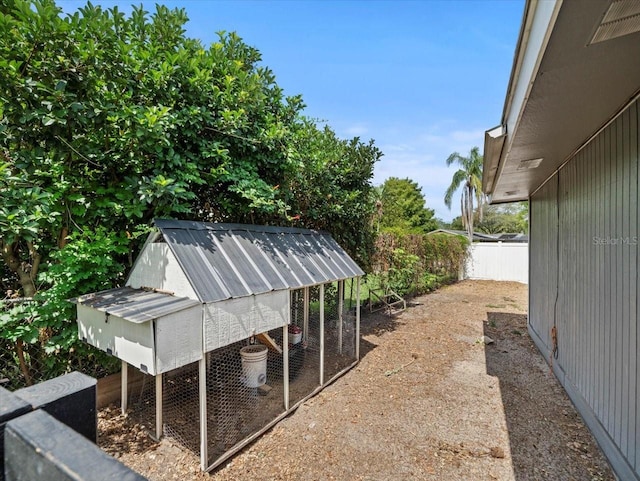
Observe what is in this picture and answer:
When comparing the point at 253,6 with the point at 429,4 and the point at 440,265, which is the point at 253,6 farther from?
the point at 440,265

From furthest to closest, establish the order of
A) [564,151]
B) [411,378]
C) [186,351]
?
[411,378] < [564,151] < [186,351]

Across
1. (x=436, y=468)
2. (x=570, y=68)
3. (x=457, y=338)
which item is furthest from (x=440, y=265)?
(x=570, y=68)

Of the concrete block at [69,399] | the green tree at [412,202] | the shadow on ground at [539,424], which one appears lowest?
the shadow on ground at [539,424]

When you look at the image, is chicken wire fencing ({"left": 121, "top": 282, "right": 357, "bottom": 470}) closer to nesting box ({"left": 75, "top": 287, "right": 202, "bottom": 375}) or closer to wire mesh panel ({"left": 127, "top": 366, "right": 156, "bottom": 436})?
wire mesh panel ({"left": 127, "top": 366, "right": 156, "bottom": 436})

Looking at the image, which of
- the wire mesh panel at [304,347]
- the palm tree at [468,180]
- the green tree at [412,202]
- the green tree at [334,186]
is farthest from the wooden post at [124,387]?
the green tree at [412,202]

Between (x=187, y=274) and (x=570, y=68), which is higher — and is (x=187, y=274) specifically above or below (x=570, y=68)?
below

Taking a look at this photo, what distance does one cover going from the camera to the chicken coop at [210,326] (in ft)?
8.49

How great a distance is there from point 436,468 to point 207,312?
250cm

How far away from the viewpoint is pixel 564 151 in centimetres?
379

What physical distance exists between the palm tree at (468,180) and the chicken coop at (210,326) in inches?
931

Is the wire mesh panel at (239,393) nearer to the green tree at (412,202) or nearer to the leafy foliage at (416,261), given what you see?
the leafy foliage at (416,261)

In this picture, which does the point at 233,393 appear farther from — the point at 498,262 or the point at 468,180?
the point at 468,180

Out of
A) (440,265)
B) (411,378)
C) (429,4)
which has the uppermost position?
(429,4)

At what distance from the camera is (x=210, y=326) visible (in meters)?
2.72
